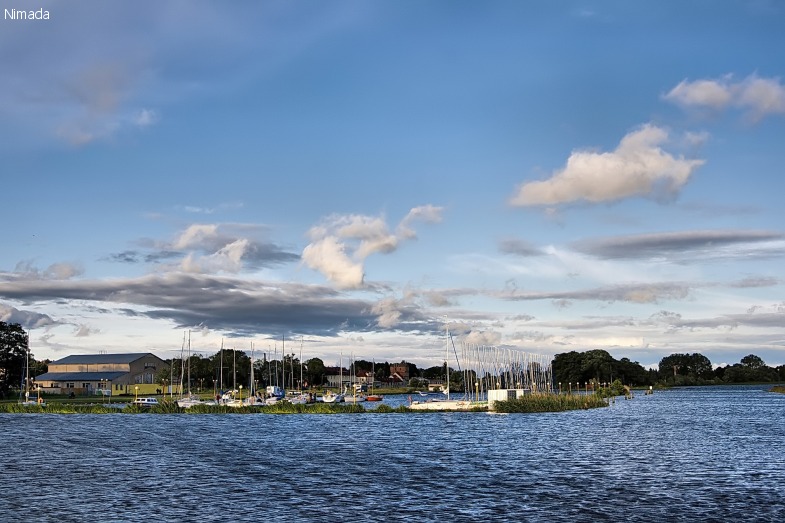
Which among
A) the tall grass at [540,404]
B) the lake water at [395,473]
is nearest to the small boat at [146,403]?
the lake water at [395,473]

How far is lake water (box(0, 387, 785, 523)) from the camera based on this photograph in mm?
40406

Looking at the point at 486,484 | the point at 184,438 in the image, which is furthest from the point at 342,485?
the point at 184,438

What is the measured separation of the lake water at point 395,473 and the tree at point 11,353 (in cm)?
9035

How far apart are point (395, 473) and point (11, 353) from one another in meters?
156

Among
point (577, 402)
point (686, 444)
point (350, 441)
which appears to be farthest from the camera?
point (577, 402)

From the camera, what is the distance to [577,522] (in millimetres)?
37062

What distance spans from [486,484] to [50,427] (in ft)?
241

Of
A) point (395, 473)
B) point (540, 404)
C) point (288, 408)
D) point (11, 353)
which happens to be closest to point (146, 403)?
point (288, 408)

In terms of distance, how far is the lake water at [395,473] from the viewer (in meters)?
40.4

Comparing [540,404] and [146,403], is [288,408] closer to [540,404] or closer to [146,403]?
[146,403]

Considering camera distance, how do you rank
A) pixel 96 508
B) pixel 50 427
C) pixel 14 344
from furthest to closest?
pixel 14 344
pixel 50 427
pixel 96 508

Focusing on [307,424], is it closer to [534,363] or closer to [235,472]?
[235,472]

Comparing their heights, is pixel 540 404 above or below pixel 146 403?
below

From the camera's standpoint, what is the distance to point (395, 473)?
55.6m
